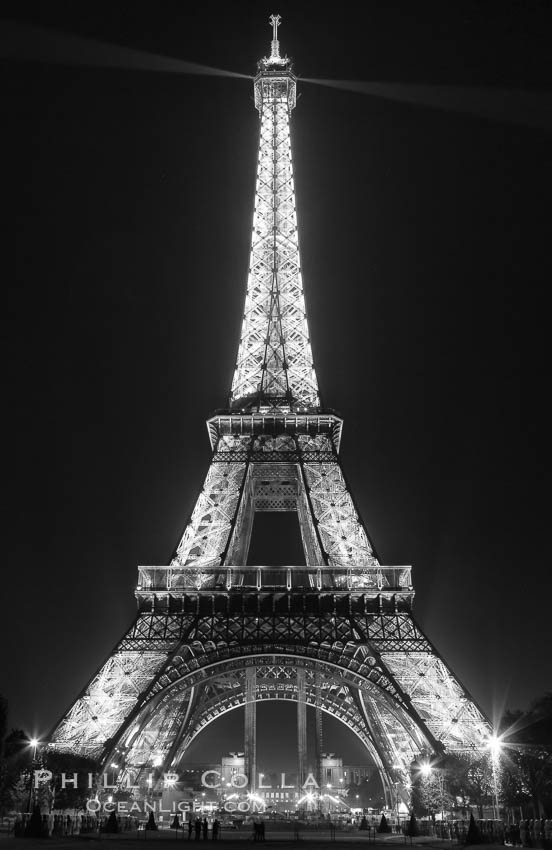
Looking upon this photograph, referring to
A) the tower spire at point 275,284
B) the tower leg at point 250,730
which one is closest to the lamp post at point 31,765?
the tower leg at point 250,730

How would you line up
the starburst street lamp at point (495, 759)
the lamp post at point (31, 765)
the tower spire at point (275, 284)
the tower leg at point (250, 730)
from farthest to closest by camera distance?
the tower leg at point (250, 730)
the tower spire at point (275, 284)
the starburst street lamp at point (495, 759)
the lamp post at point (31, 765)

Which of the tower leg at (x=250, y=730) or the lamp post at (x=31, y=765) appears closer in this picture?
the lamp post at (x=31, y=765)

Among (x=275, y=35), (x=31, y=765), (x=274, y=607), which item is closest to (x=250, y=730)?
(x=274, y=607)

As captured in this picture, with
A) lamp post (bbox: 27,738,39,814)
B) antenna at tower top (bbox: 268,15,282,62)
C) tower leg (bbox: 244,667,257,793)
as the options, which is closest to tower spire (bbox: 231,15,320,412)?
antenna at tower top (bbox: 268,15,282,62)

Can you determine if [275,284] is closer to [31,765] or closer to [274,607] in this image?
[274,607]

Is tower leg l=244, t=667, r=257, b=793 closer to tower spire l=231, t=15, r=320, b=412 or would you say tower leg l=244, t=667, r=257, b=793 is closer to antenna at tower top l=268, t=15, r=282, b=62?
tower spire l=231, t=15, r=320, b=412

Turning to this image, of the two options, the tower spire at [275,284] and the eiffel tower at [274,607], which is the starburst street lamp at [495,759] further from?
the tower spire at [275,284]
